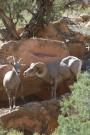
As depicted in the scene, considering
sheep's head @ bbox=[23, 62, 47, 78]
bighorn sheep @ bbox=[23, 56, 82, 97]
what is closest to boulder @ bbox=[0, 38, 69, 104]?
bighorn sheep @ bbox=[23, 56, 82, 97]

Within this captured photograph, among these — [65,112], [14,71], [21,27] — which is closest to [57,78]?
[14,71]

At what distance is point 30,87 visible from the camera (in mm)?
16969

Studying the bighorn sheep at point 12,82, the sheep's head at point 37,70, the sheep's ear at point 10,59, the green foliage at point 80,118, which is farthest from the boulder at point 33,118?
the green foliage at point 80,118

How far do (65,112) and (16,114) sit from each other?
210 centimetres

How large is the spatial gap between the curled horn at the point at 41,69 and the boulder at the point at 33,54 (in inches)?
25.8

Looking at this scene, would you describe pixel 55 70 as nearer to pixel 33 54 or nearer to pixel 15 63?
pixel 15 63

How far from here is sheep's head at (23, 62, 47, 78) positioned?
51.8 feet

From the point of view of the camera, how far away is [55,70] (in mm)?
16109

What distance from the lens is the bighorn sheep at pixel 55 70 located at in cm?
1589

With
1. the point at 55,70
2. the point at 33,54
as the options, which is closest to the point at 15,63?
the point at 55,70

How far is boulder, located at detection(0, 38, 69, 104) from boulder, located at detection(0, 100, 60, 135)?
1.60 m

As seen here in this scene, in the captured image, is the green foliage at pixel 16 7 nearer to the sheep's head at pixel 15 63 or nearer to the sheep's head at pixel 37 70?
the sheep's head at pixel 15 63

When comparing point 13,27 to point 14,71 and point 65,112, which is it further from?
point 65,112

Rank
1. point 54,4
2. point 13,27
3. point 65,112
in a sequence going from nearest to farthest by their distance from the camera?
1. point 65,112
2. point 13,27
3. point 54,4
